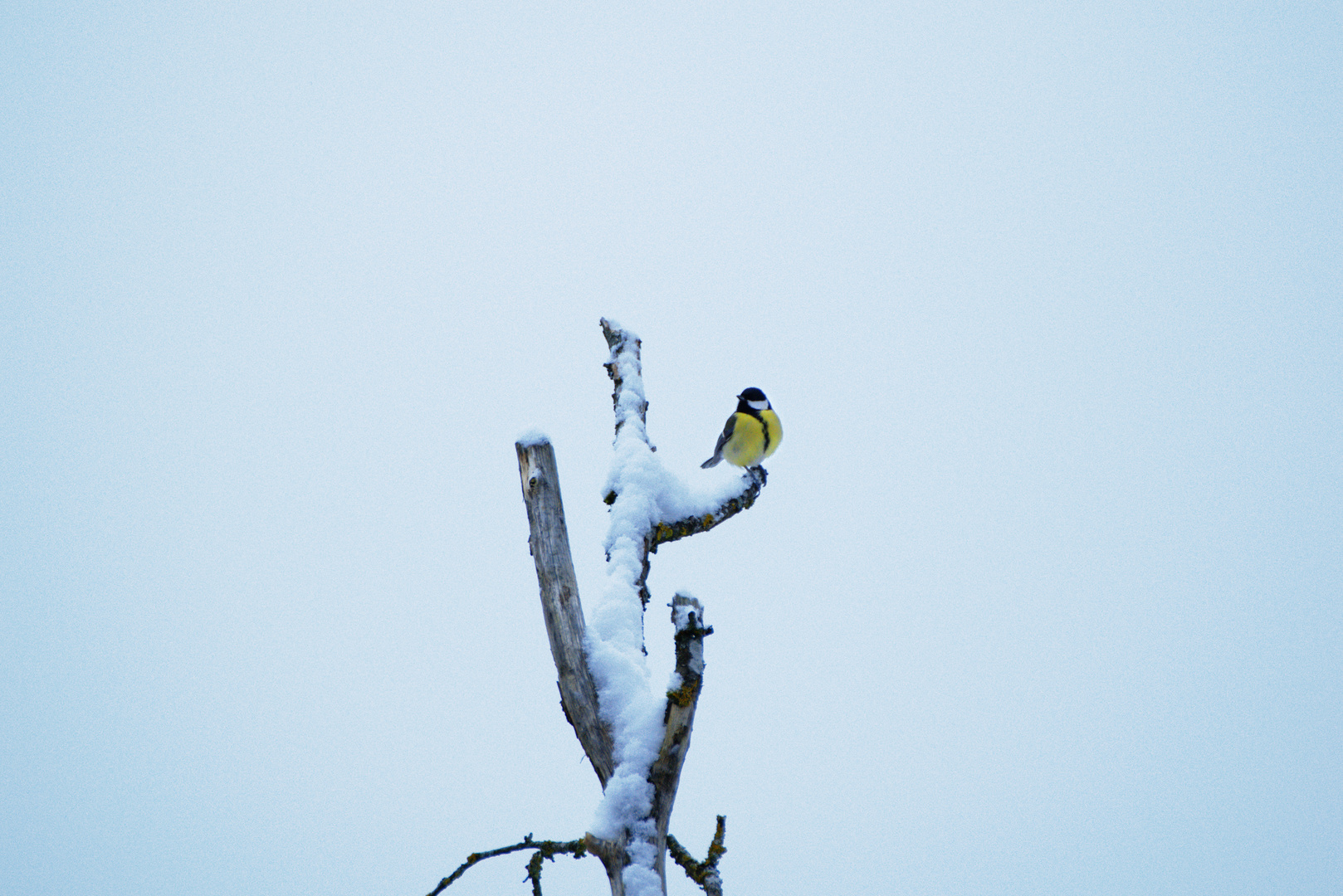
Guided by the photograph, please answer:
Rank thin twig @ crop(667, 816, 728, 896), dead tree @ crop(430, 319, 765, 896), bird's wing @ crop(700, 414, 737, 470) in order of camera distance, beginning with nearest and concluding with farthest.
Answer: dead tree @ crop(430, 319, 765, 896)
thin twig @ crop(667, 816, 728, 896)
bird's wing @ crop(700, 414, 737, 470)

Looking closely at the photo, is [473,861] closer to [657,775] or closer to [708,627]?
[657,775]

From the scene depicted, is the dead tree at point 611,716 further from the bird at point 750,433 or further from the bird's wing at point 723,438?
the bird's wing at point 723,438

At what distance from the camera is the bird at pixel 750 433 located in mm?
7555

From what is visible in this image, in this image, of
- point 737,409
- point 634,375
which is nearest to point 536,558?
point 634,375

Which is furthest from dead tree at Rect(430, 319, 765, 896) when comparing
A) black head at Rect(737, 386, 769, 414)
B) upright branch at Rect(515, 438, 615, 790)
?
black head at Rect(737, 386, 769, 414)

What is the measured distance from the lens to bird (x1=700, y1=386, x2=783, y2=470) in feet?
24.8

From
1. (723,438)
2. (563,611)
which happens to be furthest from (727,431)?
(563,611)

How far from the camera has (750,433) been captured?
7551 mm

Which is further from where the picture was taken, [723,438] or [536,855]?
[723,438]

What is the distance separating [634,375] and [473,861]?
302 cm

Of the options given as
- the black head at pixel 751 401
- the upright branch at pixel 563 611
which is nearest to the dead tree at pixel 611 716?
the upright branch at pixel 563 611

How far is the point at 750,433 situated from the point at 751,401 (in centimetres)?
53

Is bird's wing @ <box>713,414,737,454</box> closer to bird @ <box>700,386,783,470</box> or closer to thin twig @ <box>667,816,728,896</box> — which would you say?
bird @ <box>700,386,783,470</box>

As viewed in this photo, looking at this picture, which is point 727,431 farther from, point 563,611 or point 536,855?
point 536,855
